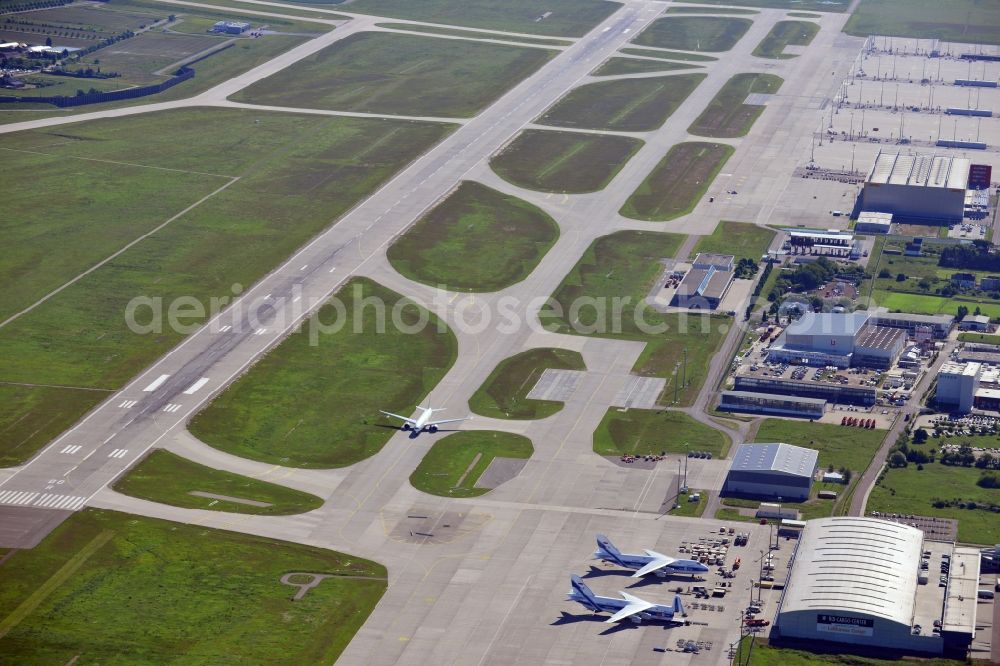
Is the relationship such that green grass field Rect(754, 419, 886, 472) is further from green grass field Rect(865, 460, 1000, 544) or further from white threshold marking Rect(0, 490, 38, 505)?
white threshold marking Rect(0, 490, 38, 505)

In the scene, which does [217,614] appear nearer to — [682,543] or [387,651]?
[387,651]

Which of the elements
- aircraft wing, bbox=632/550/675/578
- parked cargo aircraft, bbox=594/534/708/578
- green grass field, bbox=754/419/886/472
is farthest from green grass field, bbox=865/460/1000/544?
aircraft wing, bbox=632/550/675/578

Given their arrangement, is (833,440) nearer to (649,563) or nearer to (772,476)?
(772,476)

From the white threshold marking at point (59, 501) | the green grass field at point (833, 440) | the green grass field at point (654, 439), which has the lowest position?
the green grass field at point (833, 440)

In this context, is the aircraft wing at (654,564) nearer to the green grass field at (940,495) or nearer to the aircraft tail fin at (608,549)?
the aircraft tail fin at (608,549)

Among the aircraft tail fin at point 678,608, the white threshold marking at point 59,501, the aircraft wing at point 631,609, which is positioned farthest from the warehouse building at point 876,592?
the white threshold marking at point 59,501

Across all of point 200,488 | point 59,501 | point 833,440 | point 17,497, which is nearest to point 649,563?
point 833,440
